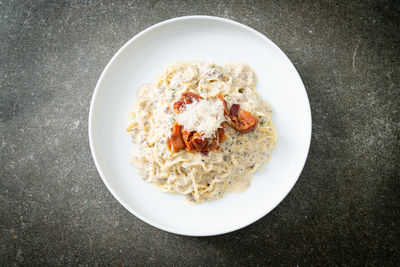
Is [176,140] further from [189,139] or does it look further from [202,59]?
[202,59]

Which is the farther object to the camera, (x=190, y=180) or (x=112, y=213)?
(x=112, y=213)

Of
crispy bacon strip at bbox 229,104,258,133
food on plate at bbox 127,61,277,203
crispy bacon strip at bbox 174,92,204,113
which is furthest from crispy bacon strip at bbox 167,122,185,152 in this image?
crispy bacon strip at bbox 229,104,258,133

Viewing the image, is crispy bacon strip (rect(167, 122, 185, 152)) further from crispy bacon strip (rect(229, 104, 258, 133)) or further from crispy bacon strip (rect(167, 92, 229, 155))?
crispy bacon strip (rect(229, 104, 258, 133))

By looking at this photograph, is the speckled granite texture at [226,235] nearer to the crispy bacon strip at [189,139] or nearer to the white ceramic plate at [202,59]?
the white ceramic plate at [202,59]

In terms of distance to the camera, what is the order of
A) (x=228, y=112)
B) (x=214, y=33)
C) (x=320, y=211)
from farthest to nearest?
1. (x=320, y=211)
2. (x=214, y=33)
3. (x=228, y=112)

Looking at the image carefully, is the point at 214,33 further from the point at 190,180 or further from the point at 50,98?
the point at 50,98

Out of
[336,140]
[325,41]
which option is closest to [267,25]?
[325,41]
